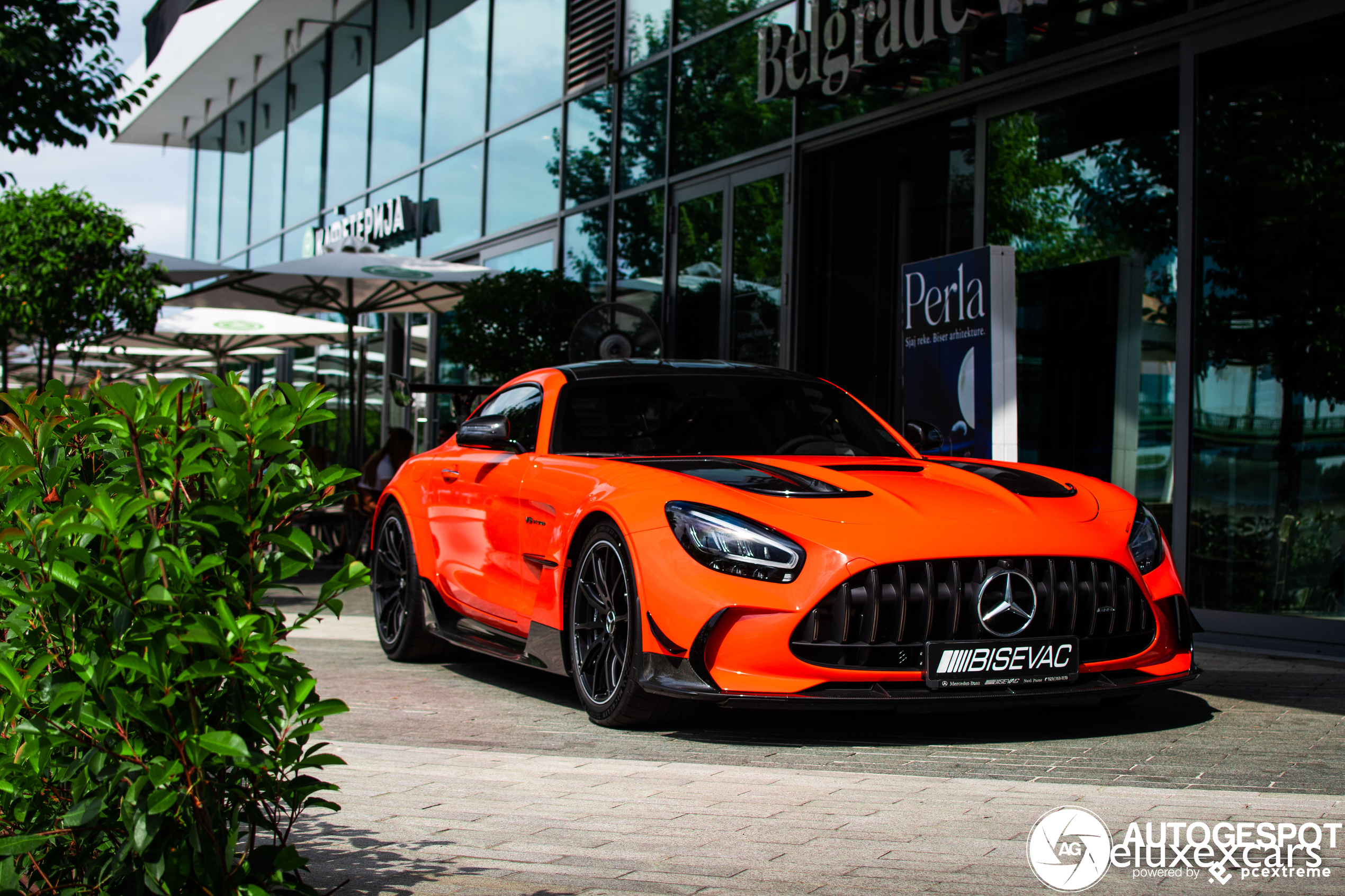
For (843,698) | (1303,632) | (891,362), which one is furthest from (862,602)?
(891,362)

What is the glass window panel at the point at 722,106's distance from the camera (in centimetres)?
1254

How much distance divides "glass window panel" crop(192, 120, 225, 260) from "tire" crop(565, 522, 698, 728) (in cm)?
2855

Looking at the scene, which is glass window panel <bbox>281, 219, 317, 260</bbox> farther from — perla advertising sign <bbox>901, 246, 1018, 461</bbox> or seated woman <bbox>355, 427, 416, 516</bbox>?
perla advertising sign <bbox>901, 246, 1018, 461</bbox>

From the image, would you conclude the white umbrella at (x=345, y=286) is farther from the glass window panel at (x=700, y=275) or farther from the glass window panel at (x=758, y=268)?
the glass window panel at (x=758, y=268)

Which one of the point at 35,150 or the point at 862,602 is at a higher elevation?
the point at 35,150

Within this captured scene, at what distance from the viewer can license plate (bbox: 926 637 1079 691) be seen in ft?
14.4

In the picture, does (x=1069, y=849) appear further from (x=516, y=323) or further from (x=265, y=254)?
(x=265, y=254)

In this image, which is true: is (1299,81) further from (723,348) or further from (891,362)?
(723,348)

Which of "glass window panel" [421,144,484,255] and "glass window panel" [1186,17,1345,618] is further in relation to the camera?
"glass window panel" [421,144,484,255]

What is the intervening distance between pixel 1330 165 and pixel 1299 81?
0.53 metres

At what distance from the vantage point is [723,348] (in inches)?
519

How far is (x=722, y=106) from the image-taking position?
518 inches

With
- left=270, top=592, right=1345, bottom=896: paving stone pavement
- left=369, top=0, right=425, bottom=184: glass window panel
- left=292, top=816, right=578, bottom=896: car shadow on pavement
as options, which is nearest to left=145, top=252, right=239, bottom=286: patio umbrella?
left=369, top=0, right=425, bottom=184: glass window panel

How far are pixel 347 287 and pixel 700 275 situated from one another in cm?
363
